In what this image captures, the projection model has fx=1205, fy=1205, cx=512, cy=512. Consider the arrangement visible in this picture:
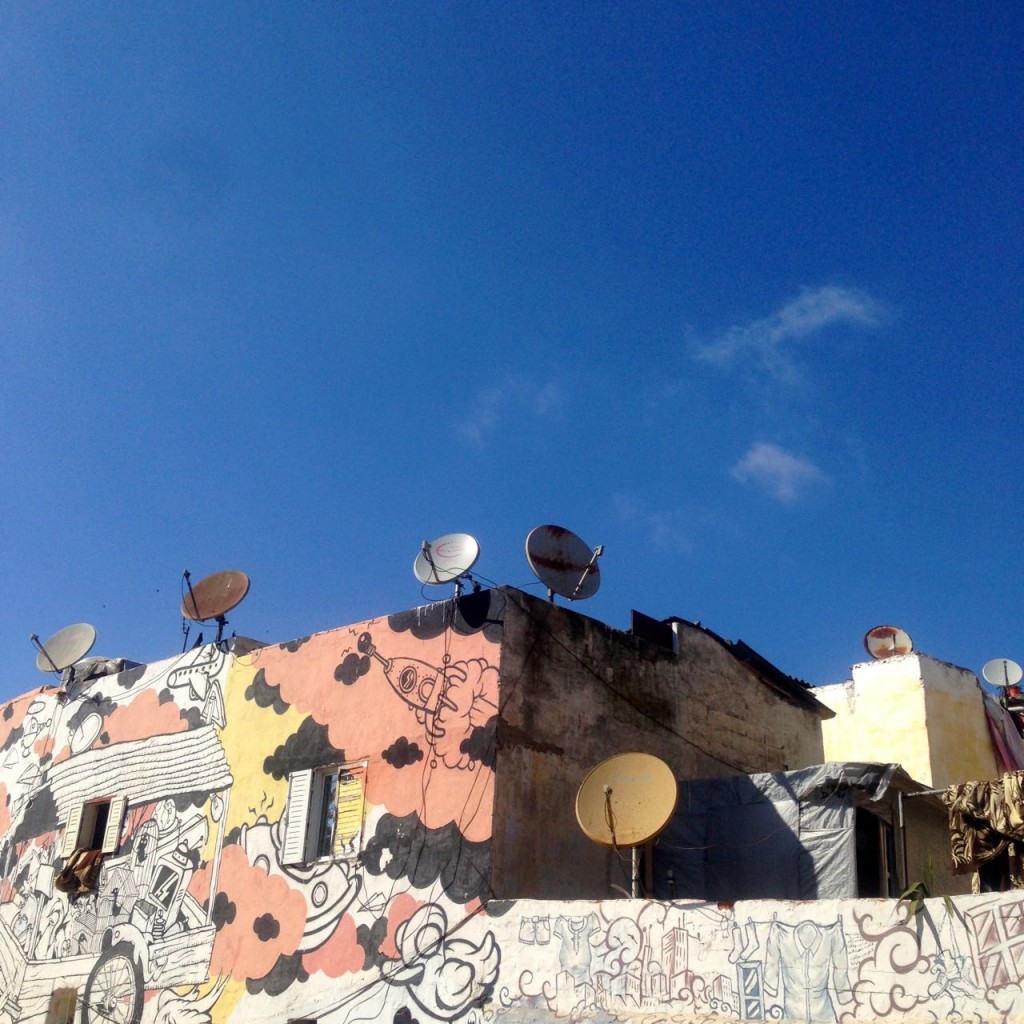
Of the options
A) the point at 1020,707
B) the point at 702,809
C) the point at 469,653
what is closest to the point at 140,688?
the point at 469,653

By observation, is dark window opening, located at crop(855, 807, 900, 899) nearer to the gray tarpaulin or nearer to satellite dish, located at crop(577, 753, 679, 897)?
the gray tarpaulin

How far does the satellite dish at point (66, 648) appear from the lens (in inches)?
857

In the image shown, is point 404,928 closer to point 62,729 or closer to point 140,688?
point 140,688

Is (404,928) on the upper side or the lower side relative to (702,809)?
lower

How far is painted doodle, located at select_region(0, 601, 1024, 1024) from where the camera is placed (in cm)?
1173

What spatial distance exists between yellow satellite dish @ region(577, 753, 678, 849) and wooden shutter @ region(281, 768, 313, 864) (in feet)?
13.6

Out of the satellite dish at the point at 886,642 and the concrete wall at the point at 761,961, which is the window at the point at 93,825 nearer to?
the concrete wall at the point at 761,961

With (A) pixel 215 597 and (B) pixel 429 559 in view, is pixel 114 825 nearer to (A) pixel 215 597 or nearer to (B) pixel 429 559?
(A) pixel 215 597

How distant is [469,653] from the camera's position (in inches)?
625

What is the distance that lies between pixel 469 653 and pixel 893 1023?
6.89 metres

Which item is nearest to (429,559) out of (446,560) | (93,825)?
(446,560)

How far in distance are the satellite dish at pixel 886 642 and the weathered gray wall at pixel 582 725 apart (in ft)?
28.0

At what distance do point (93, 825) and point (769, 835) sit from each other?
11.0 m

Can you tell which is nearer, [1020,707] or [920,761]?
[920,761]
